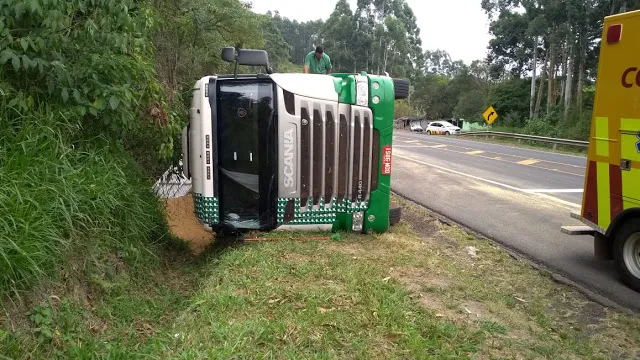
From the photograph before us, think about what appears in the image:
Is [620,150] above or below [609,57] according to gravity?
below

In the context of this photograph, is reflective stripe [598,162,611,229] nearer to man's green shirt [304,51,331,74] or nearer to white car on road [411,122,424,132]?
man's green shirt [304,51,331,74]

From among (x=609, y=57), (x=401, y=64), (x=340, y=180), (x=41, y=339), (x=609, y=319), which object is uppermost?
(x=401, y=64)

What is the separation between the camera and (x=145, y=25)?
491 centimetres

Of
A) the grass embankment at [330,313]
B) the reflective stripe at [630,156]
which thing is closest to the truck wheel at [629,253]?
the reflective stripe at [630,156]

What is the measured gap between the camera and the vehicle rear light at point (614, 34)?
17.3 feet

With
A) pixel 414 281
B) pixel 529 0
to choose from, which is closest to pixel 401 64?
pixel 529 0

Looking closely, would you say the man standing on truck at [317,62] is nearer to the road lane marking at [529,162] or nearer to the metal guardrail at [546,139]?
the road lane marking at [529,162]

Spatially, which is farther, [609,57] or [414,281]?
[609,57]

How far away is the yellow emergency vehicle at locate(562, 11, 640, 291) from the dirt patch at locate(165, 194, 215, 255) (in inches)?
194

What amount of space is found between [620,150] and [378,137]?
102 inches

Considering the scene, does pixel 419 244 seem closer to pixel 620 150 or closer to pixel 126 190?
pixel 620 150

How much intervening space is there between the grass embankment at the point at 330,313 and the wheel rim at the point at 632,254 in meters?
0.84

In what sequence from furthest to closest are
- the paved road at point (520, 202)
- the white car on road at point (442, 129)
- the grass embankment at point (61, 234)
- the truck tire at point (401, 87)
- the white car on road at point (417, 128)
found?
the white car on road at point (417, 128) → the white car on road at point (442, 129) → the truck tire at point (401, 87) → the paved road at point (520, 202) → the grass embankment at point (61, 234)

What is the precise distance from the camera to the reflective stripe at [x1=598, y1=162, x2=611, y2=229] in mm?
5457
